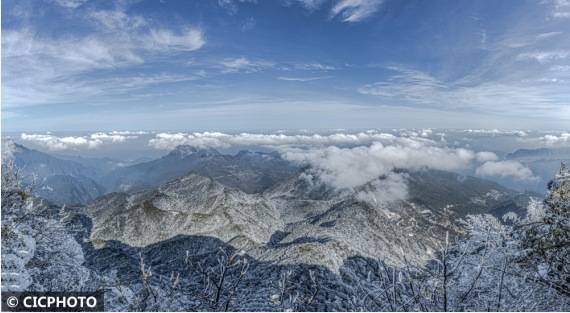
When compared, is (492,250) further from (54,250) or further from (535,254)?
(54,250)

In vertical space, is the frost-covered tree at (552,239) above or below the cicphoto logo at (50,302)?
above

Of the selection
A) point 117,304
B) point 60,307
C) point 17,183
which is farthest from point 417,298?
point 117,304
